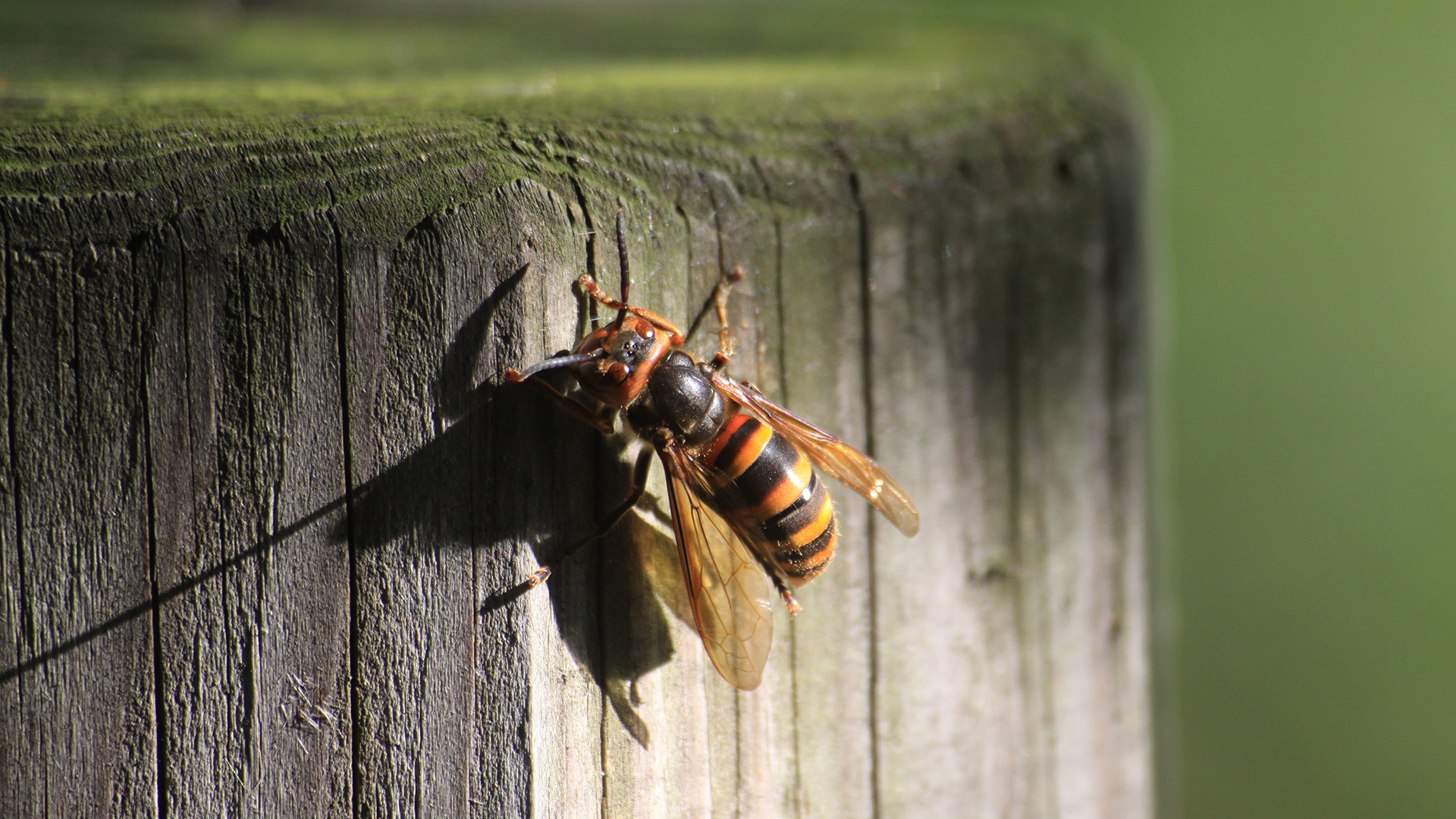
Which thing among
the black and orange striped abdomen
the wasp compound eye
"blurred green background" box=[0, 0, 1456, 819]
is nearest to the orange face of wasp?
the wasp compound eye

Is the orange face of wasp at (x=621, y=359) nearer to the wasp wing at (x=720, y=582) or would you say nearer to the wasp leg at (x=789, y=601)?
the wasp wing at (x=720, y=582)

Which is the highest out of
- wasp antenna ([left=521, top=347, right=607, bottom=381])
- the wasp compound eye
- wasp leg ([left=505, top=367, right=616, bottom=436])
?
the wasp compound eye

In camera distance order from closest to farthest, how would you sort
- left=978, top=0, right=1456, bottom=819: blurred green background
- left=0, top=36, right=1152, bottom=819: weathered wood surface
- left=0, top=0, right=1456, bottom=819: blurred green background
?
1. left=0, top=36, right=1152, bottom=819: weathered wood surface
2. left=0, top=0, right=1456, bottom=819: blurred green background
3. left=978, top=0, right=1456, bottom=819: blurred green background

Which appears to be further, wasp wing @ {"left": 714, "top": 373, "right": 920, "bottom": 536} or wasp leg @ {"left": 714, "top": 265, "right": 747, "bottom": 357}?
wasp wing @ {"left": 714, "top": 373, "right": 920, "bottom": 536}

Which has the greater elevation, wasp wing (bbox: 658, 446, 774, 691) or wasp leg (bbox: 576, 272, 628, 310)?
wasp leg (bbox: 576, 272, 628, 310)

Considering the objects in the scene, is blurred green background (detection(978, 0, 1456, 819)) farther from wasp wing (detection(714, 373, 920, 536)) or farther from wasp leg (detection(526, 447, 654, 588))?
wasp leg (detection(526, 447, 654, 588))

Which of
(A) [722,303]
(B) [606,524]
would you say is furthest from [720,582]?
(A) [722,303]

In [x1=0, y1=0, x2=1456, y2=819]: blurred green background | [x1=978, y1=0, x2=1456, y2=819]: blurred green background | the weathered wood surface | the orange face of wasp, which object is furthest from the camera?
[x1=978, y1=0, x2=1456, y2=819]: blurred green background

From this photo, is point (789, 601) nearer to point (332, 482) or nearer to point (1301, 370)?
point (332, 482)
